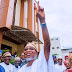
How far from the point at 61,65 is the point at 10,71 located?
8.01ft

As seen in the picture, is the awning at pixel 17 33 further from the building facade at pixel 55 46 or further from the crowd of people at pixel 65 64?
Result: the building facade at pixel 55 46

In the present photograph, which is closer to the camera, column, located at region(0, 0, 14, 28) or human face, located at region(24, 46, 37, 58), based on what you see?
human face, located at region(24, 46, 37, 58)

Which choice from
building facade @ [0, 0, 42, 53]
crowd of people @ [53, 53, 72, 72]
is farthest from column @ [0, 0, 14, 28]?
crowd of people @ [53, 53, 72, 72]

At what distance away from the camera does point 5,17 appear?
6.32 metres

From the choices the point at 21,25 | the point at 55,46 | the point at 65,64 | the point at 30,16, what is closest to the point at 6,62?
the point at 65,64

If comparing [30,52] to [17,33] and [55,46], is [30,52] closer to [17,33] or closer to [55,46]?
[17,33]

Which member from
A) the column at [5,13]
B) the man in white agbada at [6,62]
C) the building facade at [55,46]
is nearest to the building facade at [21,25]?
the column at [5,13]

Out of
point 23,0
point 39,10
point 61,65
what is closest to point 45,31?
point 39,10

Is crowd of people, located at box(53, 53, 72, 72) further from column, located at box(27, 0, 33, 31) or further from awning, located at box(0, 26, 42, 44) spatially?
column, located at box(27, 0, 33, 31)

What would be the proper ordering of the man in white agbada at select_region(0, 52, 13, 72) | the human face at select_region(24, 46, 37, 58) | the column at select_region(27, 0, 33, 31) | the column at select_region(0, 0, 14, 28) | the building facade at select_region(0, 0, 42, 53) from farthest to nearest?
the column at select_region(27, 0, 33, 31) < the building facade at select_region(0, 0, 42, 53) < the column at select_region(0, 0, 14, 28) < the man in white agbada at select_region(0, 52, 13, 72) < the human face at select_region(24, 46, 37, 58)

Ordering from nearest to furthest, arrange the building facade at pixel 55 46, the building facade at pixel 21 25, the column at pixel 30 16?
1. the building facade at pixel 21 25
2. the column at pixel 30 16
3. the building facade at pixel 55 46

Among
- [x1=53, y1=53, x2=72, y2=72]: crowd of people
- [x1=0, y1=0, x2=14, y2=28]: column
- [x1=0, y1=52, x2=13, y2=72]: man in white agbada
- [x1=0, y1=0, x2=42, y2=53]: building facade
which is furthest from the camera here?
[x1=0, y1=0, x2=42, y2=53]: building facade

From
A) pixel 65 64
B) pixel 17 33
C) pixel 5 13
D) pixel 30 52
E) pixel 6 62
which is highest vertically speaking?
pixel 5 13

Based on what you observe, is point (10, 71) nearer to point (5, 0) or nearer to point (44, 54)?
point (44, 54)
